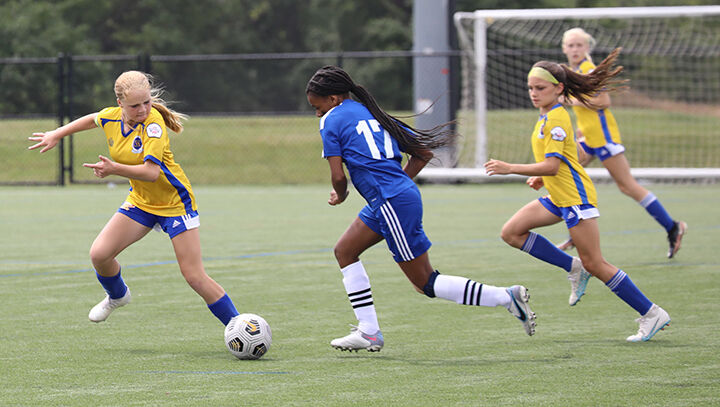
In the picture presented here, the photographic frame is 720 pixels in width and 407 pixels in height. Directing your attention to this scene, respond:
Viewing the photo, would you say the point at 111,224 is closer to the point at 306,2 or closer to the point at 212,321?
the point at 212,321

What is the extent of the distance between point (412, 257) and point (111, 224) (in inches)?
73.8

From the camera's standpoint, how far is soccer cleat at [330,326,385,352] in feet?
19.3

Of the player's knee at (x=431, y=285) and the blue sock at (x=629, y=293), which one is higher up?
the player's knee at (x=431, y=285)

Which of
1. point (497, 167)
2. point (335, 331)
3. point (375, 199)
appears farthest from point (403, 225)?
point (335, 331)

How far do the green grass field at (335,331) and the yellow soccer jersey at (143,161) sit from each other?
2.69ft

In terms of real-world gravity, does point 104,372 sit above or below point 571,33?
below

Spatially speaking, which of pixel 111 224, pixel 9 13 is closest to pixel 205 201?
pixel 111 224

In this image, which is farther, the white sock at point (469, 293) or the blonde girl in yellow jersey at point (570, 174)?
the blonde girl in yellow jersey at point (570, 174)

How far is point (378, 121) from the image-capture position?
597 centimetres

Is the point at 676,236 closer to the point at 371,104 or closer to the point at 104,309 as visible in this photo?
the point at 371,104

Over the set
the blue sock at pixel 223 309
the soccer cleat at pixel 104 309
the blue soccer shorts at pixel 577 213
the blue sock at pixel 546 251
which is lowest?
the soccer cleat at pixel 104 309

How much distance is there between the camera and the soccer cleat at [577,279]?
724 cm

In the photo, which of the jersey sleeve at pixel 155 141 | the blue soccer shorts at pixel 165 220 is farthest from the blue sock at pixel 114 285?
the jersey sleeve at pixel 155 141

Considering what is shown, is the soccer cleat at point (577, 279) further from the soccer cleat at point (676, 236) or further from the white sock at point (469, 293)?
the soccer cleat at point (676, 236)
